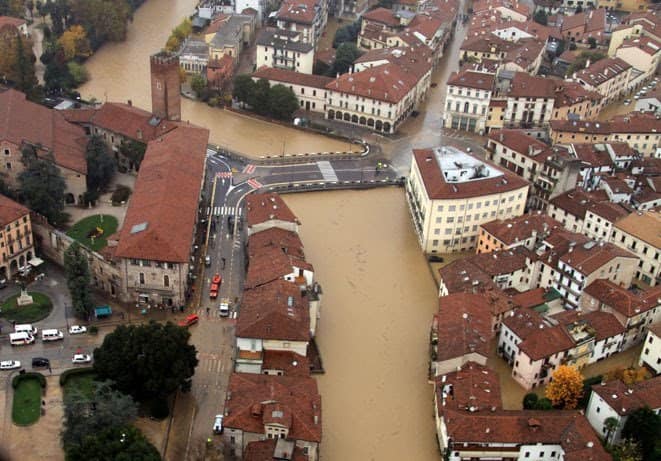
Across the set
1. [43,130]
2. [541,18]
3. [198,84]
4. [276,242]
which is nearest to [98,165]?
[43,130]

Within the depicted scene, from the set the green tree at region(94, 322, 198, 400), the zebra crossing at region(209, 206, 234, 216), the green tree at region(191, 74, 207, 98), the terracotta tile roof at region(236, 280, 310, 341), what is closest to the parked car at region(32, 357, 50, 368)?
the green tree at region(94, 322, 198, 400)

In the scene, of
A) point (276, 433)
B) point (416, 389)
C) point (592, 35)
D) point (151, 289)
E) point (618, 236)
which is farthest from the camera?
point (592, 35)

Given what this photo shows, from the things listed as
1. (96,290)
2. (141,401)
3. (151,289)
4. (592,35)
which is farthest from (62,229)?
(592,35)

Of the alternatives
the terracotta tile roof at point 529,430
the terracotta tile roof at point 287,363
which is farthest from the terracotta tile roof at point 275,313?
the terracotta tile roof at point 529,430

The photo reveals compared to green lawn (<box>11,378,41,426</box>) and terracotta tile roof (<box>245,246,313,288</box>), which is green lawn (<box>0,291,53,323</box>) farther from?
terracotta tile roof (<box>245,246,313,288</box>)

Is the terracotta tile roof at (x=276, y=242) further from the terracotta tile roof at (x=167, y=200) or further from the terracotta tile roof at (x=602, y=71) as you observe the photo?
the terracotta tile roof at (x=602, y=71)

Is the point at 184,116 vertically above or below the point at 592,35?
below

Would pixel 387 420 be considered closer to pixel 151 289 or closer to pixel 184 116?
pixel 151 289
